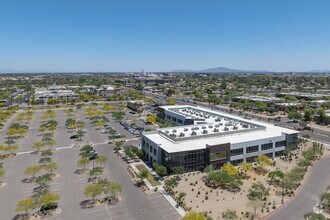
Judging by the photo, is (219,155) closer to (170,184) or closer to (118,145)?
(170,184)

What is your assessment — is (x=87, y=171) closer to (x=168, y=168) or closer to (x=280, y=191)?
(x=168, y=168)

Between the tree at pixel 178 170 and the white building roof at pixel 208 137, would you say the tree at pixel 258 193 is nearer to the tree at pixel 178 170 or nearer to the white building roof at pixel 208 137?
the tree at pixel 178 170

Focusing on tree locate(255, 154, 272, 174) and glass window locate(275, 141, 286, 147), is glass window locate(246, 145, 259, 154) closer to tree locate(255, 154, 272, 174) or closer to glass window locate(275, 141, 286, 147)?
tree locate(255, 154, 272, 174)

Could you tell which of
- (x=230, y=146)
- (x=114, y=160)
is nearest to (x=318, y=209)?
(x=230, y=146)

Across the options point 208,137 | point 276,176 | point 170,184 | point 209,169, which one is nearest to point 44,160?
point 170,184

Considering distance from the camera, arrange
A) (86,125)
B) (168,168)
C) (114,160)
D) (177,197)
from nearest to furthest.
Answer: (177,197) < (168,168) < (114,160) < (86,125)

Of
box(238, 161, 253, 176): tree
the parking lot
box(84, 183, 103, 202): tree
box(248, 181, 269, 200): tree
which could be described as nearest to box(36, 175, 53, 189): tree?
the parking lot
